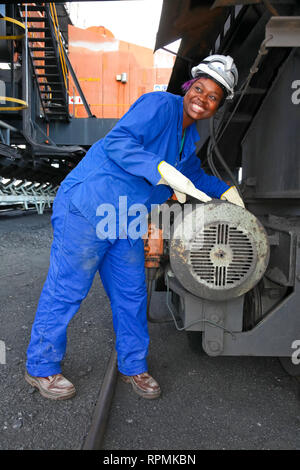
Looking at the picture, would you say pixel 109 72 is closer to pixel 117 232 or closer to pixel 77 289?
pixel 117 232

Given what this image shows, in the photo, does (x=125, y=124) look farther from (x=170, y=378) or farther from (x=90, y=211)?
(x=170, y=378)

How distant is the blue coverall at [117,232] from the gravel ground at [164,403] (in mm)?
218

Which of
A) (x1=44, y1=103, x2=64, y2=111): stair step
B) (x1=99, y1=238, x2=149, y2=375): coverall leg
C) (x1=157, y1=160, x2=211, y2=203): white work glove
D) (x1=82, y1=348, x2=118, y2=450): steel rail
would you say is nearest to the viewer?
(x1=82, y1=348, x2=118, y2=450): steel rail

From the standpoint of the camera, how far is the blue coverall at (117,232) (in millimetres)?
1793

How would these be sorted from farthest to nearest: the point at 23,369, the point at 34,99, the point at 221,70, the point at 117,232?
the point at 34,99 → the point at 23,369 → the point at 117,232 → the point at 221,70

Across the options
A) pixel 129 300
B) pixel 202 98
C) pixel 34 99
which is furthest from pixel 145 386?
pixel 34 99

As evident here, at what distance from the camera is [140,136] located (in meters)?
1.81

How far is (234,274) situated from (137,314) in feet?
2.10

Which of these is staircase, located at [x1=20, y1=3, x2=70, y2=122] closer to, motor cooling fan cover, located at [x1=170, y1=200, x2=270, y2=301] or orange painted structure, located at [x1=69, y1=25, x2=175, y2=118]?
orange painted structure, located at [x1=69, y1=25, x2=175, y2=118]

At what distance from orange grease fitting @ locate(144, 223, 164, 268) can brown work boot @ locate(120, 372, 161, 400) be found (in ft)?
2.13

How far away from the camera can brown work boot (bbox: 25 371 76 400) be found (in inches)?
74.5

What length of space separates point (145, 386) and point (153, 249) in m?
0.79

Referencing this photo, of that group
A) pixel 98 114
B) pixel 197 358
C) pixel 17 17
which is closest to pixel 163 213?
pixel 197 358

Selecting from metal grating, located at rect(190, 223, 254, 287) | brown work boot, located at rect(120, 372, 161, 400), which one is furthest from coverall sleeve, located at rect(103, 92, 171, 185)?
brown work boot, located at rect(120, 372, 161, 400)
